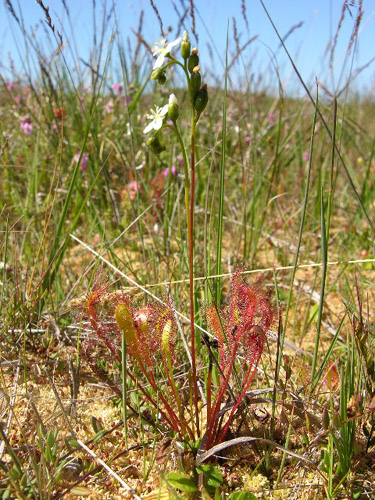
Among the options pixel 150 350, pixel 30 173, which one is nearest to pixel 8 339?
pixel 150 350

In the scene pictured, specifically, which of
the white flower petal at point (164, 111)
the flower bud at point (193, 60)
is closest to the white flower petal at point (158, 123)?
the white flower petal at point (164, 111)

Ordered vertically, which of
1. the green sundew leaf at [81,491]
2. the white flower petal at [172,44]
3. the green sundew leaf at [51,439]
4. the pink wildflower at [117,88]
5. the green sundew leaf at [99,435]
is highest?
the pink wildflower at [117,88]

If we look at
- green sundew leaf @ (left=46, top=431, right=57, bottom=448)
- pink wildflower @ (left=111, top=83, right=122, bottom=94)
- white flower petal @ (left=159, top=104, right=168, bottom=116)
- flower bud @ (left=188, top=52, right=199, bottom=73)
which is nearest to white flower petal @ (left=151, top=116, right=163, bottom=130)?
white flower petal @ (left=159, top=104, right=168, bottom=116)

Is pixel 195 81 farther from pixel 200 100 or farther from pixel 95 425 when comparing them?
pixel 95 425

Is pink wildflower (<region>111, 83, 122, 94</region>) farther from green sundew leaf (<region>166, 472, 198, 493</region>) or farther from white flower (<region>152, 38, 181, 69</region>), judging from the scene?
green sundew leaf (<region>166, 472, 198, 493</region>)

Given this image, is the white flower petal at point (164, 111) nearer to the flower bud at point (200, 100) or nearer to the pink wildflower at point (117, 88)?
the flower bud at point (200, 100)

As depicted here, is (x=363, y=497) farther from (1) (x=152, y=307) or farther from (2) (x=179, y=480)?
(1) (x=152, y=307)

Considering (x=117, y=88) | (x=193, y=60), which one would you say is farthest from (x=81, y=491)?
(x=117, y=88)
